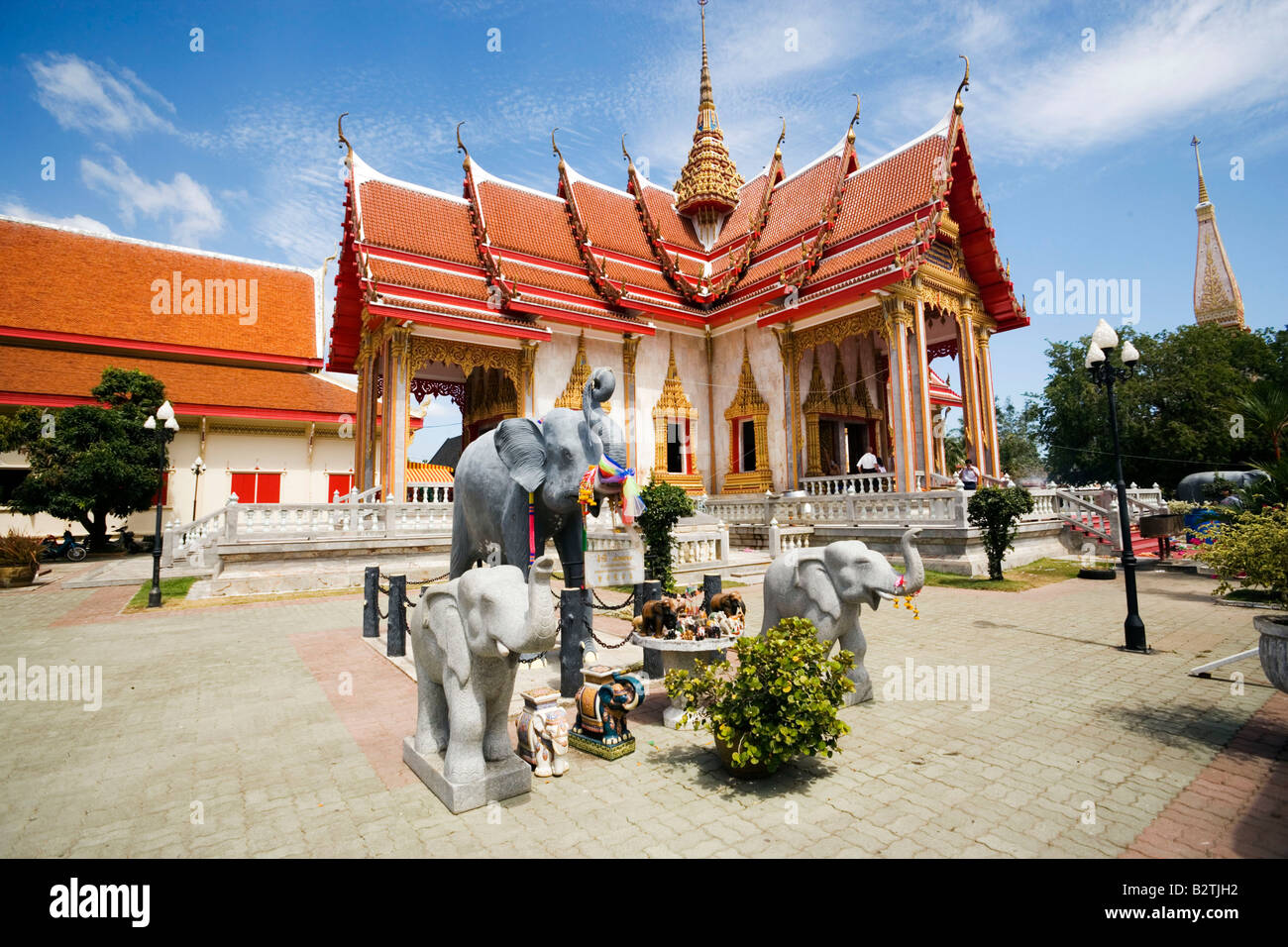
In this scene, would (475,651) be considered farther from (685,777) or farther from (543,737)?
(685,777)

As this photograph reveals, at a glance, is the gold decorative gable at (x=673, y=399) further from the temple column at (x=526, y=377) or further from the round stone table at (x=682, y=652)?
the round stone table at (x=682, y=652)

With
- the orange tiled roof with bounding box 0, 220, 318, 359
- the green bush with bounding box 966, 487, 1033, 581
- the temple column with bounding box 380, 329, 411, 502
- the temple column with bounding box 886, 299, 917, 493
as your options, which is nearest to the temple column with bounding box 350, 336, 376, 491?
the temple column with bounding box 380, 329, 411, 502

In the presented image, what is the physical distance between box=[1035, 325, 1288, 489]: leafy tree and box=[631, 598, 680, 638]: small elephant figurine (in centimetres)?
2527

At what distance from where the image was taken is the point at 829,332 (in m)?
16.3

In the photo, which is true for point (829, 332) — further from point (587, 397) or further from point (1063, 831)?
point (1063, 831)

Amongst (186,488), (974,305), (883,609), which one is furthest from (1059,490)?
(186,488)

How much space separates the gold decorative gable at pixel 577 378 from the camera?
1666cm

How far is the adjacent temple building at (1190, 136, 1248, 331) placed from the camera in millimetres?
34906

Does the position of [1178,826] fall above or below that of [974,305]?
below

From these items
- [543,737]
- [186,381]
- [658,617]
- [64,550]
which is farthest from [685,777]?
[186,381]

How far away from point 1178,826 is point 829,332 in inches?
574

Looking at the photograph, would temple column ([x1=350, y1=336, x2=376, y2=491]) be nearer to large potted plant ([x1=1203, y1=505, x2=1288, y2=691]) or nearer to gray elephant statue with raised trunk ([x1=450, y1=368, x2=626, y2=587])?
gray elephant statue with raised trunk ([x1=450, y1=368, x2=626, y2=587])

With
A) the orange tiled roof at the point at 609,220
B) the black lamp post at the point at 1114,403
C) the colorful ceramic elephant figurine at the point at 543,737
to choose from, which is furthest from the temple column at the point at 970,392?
the colorful ceramic elephant figurine at the point at 543,737

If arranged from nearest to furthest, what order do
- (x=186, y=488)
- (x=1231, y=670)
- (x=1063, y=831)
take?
(x=1063, y=831)
(x=1231, y=670)
(x=186, y=488)
